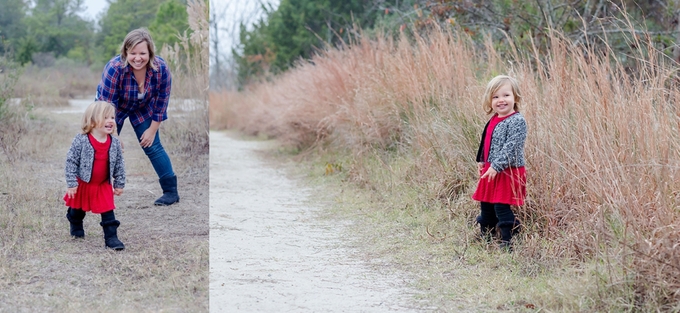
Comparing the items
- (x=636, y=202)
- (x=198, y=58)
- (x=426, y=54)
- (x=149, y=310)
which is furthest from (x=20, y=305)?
(x=426, y=54)

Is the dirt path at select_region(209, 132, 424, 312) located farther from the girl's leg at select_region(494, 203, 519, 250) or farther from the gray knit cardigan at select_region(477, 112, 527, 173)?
the gray knit cardigan at select_region(477, 112, 527, 173)

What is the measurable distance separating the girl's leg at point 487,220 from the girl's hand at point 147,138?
221 cm

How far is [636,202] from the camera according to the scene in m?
3.38

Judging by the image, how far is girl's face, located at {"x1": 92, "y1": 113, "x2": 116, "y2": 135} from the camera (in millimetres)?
3887

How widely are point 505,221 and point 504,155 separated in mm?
412

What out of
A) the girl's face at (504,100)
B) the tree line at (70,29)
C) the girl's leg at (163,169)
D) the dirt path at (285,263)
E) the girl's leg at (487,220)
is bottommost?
the dirt path at (285,263)

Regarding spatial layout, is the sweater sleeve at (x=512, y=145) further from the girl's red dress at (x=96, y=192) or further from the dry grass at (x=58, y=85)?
the dry grass at (x=58, y=85)

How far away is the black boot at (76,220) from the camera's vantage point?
13.5 ft

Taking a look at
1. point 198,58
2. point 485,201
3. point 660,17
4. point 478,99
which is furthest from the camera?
point 660,17

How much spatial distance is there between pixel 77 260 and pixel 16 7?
2068mm

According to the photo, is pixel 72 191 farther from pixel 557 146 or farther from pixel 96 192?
pixel 557 146

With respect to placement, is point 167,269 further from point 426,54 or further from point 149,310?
point 426,54

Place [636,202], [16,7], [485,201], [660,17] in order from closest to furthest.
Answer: [636,202]
[485,201]
[16,7]
[660,17]

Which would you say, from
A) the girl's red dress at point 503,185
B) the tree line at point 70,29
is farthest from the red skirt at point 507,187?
the tree line at point 70,29
